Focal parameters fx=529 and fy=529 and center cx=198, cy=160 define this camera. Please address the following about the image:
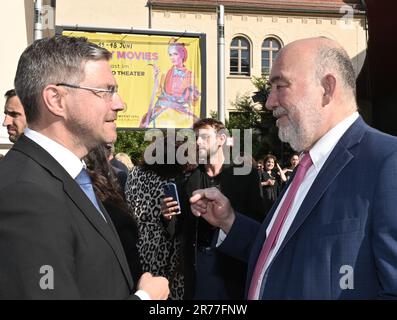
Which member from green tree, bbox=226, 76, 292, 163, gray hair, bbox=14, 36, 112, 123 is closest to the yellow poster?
gray hair, bbox=14, 36, 112, 123

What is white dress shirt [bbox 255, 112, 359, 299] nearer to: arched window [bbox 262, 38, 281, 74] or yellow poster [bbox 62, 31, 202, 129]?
yellow poster [bbox 62, 31, 202, 129]

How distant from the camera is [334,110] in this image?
6.79 ft

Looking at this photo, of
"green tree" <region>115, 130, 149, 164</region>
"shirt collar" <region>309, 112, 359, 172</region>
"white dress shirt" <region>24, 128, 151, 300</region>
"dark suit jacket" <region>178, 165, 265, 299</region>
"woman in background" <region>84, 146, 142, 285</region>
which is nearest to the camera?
"white dress shirt" <region>24, 128, 151, 300</region>

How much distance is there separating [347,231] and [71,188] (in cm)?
93

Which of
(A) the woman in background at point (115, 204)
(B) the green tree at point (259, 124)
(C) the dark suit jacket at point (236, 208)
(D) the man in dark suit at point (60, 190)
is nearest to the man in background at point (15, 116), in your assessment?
(A) the woman in background at point (115, 204)

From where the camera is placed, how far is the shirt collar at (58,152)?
5.98ft

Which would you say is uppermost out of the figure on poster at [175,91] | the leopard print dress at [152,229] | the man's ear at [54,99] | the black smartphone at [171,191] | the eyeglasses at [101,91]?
the figure on poster at [175,91]

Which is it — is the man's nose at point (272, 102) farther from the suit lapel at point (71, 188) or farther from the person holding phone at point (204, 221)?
the person holding phone at point (204, 221)

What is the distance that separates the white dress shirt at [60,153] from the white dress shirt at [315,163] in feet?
1.87

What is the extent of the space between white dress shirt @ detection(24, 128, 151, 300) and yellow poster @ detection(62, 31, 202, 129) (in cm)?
Result: 715

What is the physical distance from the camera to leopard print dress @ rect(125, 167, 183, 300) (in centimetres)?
402

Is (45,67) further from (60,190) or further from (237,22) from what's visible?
(237,22)

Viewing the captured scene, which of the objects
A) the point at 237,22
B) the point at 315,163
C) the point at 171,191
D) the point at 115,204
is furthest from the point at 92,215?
the point at 237,22
